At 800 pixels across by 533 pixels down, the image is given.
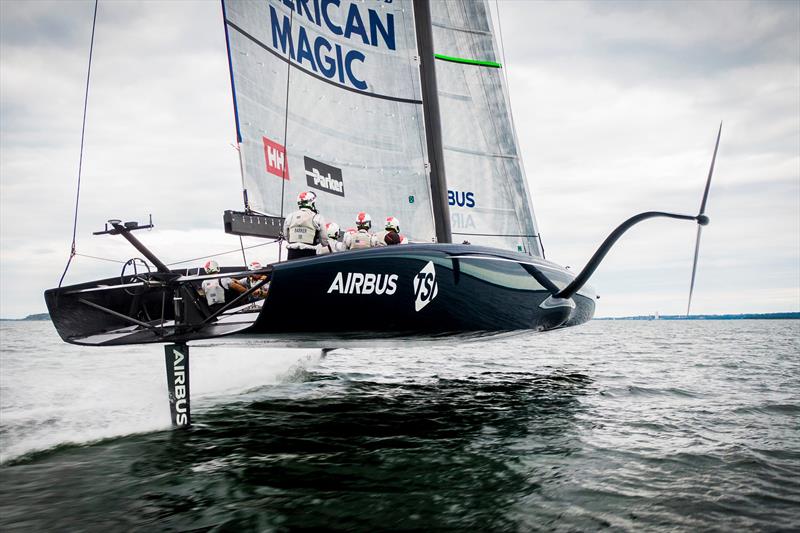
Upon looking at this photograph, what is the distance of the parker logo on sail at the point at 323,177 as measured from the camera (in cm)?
832

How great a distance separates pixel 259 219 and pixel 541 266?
3649 mm

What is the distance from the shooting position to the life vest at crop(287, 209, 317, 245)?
21.4 ft

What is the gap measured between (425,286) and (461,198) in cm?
445

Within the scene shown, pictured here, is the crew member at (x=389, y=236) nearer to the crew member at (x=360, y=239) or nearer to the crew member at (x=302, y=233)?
the crew member at (x=360, y=239)

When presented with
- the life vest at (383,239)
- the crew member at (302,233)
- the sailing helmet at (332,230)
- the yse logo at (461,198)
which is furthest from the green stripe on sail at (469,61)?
the crew member at (302,233)

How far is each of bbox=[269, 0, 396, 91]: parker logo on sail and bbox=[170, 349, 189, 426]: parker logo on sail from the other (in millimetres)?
4590

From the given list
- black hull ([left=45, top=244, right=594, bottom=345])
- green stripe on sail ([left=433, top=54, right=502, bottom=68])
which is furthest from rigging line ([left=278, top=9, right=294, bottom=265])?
green stripe on sail ([left=433, top=54, right=502, bottom=68])

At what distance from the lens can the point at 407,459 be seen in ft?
15.9

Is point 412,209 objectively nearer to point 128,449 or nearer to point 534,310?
point 534,310

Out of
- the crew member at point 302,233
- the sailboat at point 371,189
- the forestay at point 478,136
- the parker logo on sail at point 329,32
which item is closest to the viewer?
the sailboat at point 371,189

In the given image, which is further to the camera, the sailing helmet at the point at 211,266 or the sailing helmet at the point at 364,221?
the sailing helmet at the point at 211,266

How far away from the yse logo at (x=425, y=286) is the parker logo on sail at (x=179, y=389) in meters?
2.59

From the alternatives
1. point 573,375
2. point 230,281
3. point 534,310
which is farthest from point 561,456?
point 573,375

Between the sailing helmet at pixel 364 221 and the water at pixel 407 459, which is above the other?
the sailing helmet at pixel 364 221
